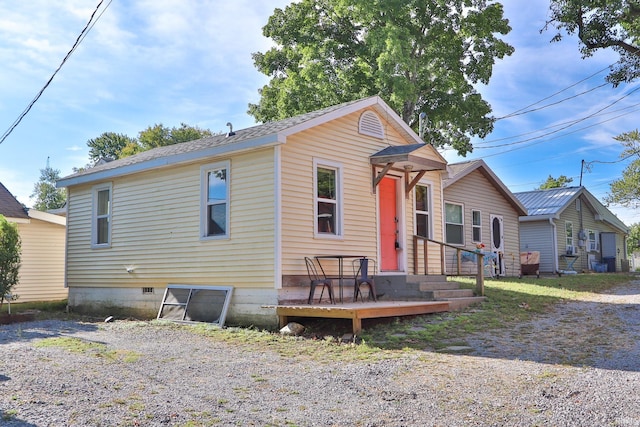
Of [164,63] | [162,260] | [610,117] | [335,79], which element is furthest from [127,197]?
[610,117]

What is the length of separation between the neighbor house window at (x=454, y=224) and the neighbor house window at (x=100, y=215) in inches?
389

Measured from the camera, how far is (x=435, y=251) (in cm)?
1280

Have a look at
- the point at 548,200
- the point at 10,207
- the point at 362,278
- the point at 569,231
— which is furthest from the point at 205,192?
the point at 569,231

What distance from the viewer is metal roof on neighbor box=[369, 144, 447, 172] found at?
35.5ft

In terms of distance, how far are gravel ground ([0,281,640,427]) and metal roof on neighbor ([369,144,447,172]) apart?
3.88 metres

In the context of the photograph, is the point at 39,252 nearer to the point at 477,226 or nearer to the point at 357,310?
the point at 357,310

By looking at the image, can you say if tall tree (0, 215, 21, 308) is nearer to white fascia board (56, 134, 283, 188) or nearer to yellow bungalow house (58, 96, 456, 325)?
yellow bungalow house (58, 96, 456, 325)

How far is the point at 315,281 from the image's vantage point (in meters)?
9.49

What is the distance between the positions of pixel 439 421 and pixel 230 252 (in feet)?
20.8

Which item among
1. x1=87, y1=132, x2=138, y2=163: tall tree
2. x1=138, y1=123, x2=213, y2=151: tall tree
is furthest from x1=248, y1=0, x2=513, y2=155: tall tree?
x1=87, y1=132, x2=138, y2=163: tall tree

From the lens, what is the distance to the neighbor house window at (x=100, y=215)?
13227 mm

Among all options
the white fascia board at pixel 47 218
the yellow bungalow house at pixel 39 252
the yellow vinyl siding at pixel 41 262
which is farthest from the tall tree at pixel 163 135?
the white fascia board at pixel 47 218

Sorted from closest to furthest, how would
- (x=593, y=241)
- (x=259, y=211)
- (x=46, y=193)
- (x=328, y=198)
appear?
(x=259, y=211) → (x=328, y=198) → (x=593, y=241) → (x=46, y=193)

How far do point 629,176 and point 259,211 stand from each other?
2770 centimetres
